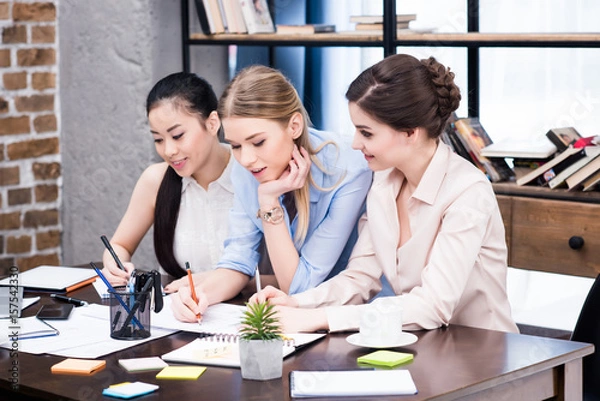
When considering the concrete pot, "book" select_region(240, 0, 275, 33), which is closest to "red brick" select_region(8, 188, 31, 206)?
"book" select_region(240, 0, 275, 33)

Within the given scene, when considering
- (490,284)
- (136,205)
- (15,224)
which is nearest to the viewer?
(490,284)

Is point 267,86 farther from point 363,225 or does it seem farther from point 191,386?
point 191,386

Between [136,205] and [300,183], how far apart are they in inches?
26.5

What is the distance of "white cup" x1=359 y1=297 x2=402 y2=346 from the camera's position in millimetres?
1871

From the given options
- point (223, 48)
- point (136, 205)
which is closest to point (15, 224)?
point (223, 48)

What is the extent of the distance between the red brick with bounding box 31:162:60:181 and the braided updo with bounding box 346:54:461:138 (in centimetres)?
224

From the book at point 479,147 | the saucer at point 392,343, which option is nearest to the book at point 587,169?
the book at point 479,147

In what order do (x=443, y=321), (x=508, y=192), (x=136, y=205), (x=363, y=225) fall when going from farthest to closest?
(x=508, y=192) < (x=136, y=205) < (x=363, y=225) < (x=443, y=321)

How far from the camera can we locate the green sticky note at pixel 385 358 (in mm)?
1760

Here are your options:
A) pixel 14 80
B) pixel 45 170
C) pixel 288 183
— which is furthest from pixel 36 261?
pixel 288 183

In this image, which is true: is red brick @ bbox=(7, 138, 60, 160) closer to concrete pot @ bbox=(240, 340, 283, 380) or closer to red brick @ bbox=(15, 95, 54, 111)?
red brick @ bbox=(15, 95, 54, 111)

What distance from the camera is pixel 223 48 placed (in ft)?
13.5

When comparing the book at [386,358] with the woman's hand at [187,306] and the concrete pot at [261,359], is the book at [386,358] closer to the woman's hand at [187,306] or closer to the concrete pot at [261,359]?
the concrete pot at [261,359]

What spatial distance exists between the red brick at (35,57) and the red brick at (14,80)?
0.15 feet
